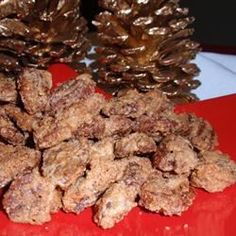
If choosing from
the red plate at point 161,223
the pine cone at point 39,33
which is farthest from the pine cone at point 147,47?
the red plate at point 161,223

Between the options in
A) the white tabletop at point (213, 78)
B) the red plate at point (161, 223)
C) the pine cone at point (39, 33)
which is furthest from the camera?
the white tabletop at point (213, 78)

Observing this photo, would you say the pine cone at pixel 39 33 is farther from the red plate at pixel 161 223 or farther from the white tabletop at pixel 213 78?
the red plate at pixel 161 223

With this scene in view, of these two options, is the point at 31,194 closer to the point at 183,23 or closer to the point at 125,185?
the point at 125,185

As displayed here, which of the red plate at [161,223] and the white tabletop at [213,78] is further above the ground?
the red plate at [161,223]

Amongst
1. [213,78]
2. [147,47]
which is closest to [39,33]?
[147,47]

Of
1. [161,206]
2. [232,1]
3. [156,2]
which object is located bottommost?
[232,1]

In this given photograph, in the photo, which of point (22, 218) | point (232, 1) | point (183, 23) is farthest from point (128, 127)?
point (232, 1)

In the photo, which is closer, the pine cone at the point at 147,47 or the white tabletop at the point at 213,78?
the pine cone at the point at 147,47
